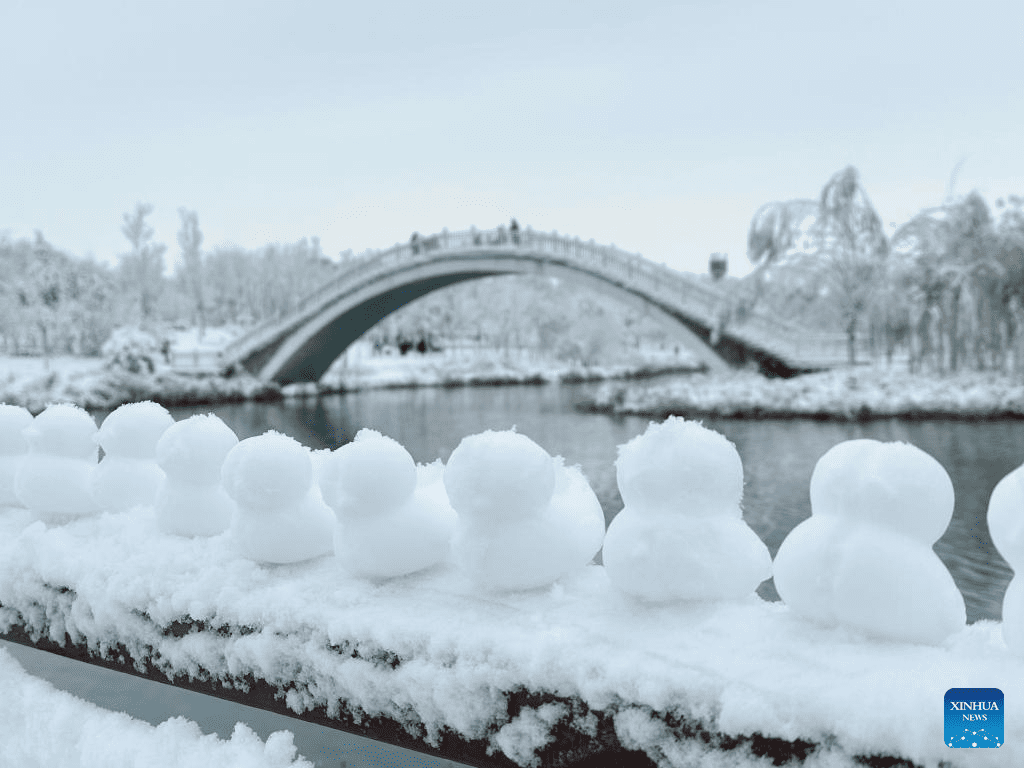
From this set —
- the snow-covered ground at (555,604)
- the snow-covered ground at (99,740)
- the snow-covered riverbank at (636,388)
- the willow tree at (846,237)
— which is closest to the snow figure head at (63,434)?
the snow-covered ground at (555,604)

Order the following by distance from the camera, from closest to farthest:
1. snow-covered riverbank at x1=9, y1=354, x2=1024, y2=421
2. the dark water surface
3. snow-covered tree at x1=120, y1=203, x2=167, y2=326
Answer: the dark water surface < snow-covered riverbank at x1=9, y1=354, x2=1024, y2=421 < snow-covered tree at x1=120, y1=203, x2=167, y2=326

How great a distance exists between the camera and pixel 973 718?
76 cm

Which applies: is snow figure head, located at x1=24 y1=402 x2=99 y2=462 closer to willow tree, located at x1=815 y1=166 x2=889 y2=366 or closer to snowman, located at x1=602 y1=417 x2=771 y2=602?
snowman, located at x1=602 y1=417 x2=771 y2=602

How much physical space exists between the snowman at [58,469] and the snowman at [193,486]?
37 centimetres

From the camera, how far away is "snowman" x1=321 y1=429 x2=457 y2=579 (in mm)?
1245

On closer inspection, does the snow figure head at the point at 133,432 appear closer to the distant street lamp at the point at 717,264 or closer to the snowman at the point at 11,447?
the snowman at the point at 11,447

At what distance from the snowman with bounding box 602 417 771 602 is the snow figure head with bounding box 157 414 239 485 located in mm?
888

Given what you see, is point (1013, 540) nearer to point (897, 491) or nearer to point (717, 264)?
point (897, 491)

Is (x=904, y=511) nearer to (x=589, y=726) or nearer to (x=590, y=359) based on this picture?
(x=589, y=726)

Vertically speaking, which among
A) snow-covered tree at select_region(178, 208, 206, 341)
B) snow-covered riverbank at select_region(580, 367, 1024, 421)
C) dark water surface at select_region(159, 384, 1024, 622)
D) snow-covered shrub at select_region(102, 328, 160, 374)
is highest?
snow-covered tree at select_region(178, 208, 206, 341)

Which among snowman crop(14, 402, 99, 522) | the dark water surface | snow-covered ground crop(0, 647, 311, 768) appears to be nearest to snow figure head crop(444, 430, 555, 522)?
the dark water surface

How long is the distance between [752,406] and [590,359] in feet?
35.2

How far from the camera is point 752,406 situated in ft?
31.2

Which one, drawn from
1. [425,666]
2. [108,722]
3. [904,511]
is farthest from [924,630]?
[108,722]
